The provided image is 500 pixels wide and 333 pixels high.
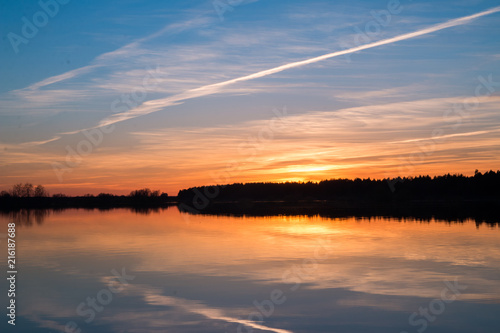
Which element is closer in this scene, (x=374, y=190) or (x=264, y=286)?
(x=264, y=286)

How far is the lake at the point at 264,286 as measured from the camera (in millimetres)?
10891

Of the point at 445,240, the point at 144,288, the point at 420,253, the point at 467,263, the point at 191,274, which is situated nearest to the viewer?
the point at 144,288

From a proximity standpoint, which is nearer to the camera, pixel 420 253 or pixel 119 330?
pixel 119 330

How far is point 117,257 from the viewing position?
834 inches

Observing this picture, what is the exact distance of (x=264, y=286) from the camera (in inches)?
568

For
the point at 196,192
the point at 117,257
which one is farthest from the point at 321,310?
the point at 196,192

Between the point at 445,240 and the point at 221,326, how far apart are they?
1748 centimetres

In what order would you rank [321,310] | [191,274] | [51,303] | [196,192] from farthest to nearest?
[196,192]
[191,274]
[51,303]
[321,310]

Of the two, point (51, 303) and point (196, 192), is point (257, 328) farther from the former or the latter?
point (196, 192)

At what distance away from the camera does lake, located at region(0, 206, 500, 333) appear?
35.7ft

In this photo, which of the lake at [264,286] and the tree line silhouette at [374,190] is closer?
the lake at [264,286]

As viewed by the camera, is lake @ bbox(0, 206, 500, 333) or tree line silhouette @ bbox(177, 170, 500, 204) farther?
tree line silhouette @ bbox(177, 170, 500, 204)

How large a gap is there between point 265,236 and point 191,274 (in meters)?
12.8

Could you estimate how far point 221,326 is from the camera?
1060cm
